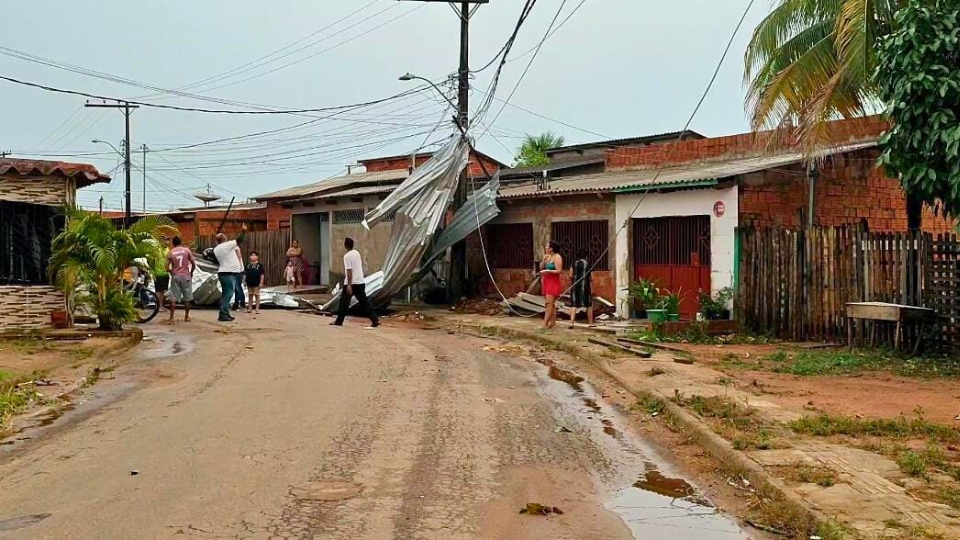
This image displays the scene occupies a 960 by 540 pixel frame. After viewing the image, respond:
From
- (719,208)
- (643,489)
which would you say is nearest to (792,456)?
(643,489)

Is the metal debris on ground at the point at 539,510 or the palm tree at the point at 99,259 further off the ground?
the palm tree at the point at 99,259

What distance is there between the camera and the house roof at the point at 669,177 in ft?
60.8

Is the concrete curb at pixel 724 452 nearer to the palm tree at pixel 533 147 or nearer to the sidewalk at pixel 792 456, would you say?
the sidewalk at pixel 792 456

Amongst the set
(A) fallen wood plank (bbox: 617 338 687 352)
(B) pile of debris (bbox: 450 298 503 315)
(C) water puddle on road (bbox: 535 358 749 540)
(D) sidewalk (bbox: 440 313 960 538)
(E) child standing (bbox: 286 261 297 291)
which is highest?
(E) child standing (bbox: 286 261 297 291)

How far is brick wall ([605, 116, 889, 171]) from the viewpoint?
18.6 metres

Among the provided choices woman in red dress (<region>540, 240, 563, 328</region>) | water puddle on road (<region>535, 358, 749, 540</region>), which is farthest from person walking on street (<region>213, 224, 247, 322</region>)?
water puddle on road (<region>535, 358, 749, 540</region>)

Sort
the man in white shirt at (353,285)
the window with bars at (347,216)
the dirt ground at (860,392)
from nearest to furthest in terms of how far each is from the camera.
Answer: the dirt ground at (860,392) < the man in white shirt at (353,285) < the window with bars at (347,216)

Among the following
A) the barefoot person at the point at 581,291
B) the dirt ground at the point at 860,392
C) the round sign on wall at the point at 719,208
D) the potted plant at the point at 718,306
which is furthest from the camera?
the barefoot person at the point at 581,291

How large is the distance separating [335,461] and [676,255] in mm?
13840

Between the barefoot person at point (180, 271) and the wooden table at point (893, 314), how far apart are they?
13.0m

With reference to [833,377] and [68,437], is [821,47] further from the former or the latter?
[68,437]

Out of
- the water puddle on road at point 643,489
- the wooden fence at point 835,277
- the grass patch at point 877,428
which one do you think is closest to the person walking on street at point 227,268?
the wooden fence at point 835,277

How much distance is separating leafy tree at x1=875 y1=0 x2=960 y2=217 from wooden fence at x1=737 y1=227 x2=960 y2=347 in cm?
220

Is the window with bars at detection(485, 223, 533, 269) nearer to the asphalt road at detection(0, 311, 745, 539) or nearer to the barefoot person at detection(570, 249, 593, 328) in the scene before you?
the barefoot person at detection(570, 249, 593, 328)
